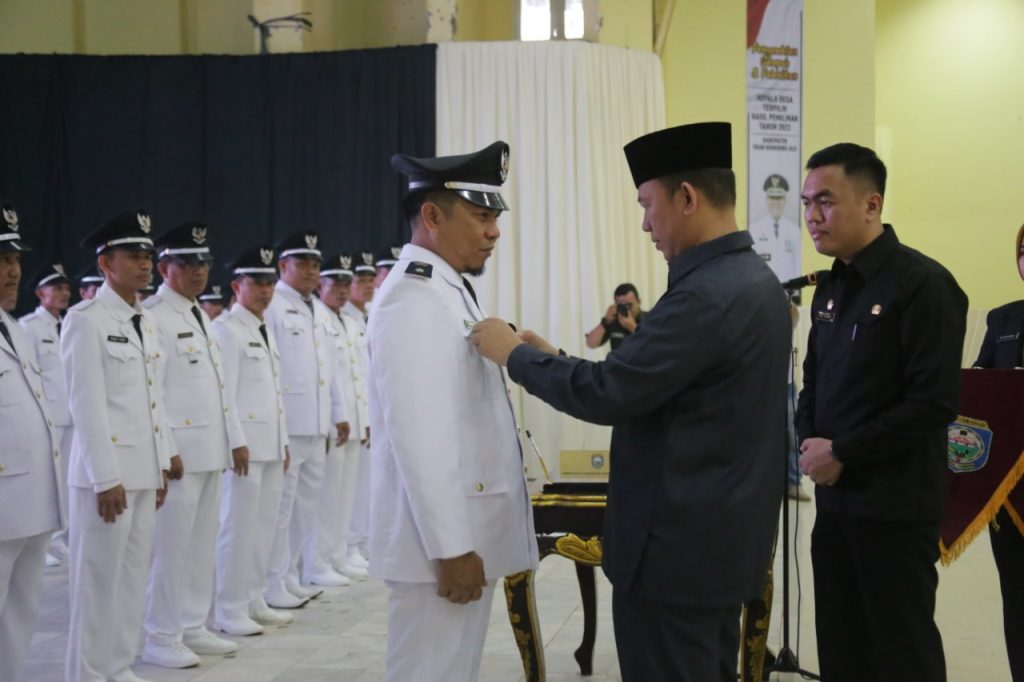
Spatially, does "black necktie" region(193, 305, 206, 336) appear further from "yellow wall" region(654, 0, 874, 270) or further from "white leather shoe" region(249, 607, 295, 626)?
"yellow wall" region(654, 0, 874, 270)

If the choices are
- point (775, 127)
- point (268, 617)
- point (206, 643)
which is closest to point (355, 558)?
point (268, 617)

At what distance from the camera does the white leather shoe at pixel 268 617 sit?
514 centimetres

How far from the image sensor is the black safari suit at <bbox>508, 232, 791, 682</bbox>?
81.6 inches

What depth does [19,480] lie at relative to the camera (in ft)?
11.4

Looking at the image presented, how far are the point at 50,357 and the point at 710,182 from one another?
259 inches

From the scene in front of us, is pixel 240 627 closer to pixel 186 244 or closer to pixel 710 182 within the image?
pixel 186 244

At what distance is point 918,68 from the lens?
1277cm

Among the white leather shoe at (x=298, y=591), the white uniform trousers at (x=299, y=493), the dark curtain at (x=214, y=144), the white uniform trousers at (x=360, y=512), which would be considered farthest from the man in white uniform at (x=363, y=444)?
the dark curtain at (x=214, y=144)

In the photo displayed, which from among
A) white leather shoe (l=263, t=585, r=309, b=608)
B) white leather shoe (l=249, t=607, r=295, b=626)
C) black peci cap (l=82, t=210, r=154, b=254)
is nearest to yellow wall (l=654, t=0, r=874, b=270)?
white leather shoe (l=263, t=585, r=309, b=608)

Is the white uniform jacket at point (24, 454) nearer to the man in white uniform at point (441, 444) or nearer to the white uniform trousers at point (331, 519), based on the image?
the man in white uniform at point (441, 444)

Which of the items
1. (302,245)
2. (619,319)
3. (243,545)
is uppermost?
(302,245)

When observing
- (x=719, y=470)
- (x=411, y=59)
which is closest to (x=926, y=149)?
(x=411, y=59)

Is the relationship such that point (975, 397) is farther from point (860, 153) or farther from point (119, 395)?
point (119, 395)

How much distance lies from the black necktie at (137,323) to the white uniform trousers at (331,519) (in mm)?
2118
